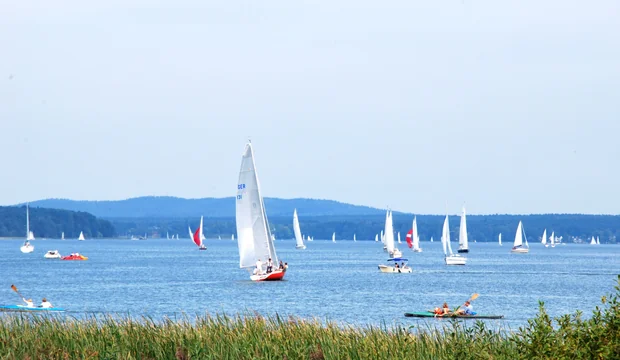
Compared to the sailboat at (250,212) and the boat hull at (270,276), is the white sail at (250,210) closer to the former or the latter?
the sailboat at (250,212)

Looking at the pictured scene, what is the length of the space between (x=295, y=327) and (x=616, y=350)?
29.4 feet

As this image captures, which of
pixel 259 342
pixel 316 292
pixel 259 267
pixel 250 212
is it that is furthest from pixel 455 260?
pixel 259 342

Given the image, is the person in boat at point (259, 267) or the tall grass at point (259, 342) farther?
the person in boat at point (259, 267)

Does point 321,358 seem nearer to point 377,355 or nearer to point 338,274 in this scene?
point 377,355

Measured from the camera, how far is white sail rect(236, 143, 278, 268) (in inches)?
3029

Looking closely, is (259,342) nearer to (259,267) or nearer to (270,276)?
(259,267)

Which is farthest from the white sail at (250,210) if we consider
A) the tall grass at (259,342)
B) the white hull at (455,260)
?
the white hull at (455,260)

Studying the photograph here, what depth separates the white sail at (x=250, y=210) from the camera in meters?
76.9

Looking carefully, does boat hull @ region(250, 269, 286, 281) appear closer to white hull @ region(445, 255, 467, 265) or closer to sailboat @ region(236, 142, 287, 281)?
sailboat @ region(236, 142, 287, 281)

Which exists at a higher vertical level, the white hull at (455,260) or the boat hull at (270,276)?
the boat hull at (270,276)

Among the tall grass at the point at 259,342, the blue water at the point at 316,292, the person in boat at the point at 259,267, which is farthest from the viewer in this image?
the person in boat at the point at 259,267

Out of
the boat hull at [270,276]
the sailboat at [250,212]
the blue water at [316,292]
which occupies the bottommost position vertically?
the blue water at [316,292]

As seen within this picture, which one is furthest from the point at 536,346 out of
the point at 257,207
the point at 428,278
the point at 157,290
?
the point at 428,278

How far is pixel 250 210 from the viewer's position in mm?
77938
